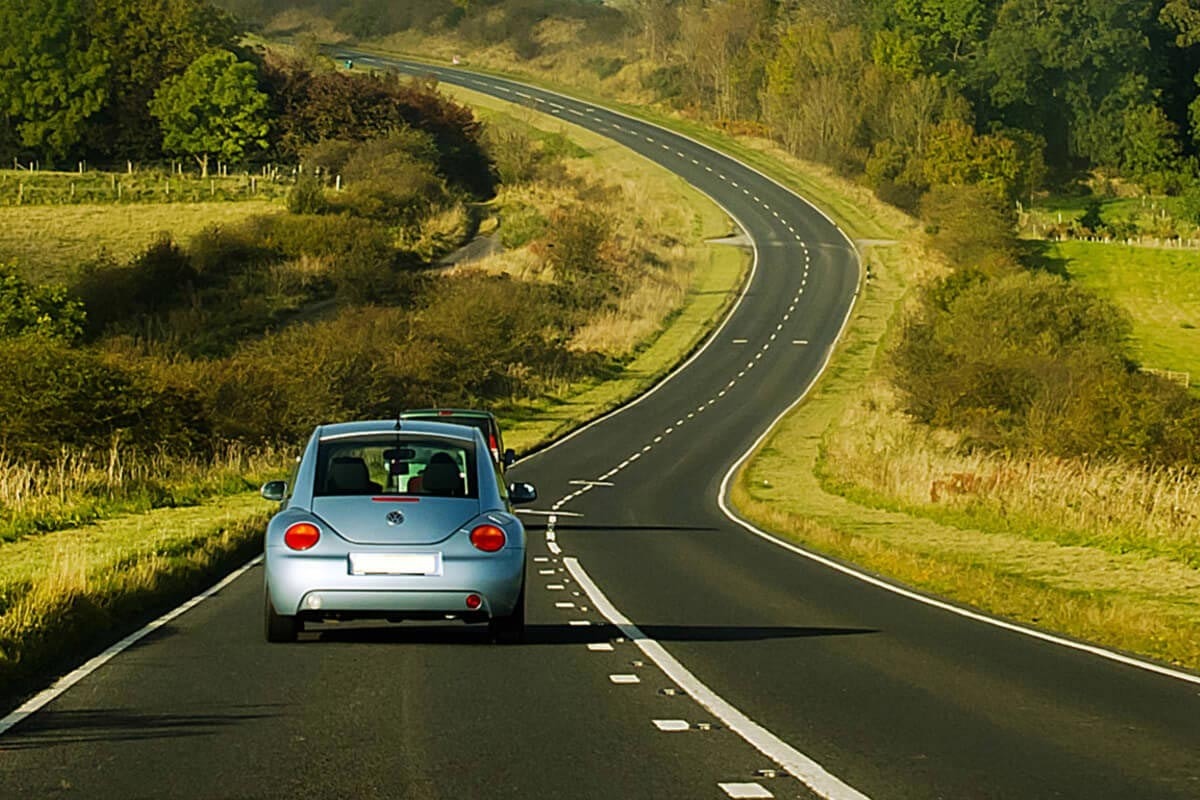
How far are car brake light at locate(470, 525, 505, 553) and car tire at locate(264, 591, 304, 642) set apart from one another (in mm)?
1409

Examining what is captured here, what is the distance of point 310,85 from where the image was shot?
10200 centimetres

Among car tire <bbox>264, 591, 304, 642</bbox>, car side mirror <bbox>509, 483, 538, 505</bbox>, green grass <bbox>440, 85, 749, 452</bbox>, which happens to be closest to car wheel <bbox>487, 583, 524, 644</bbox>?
car tire <bbox>264, 591, 304, 642</bbox>

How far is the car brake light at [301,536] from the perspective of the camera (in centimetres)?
1315

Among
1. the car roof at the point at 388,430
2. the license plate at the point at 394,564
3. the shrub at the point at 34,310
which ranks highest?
the car roof at the point at 388,430

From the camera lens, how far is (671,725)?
10.3 metres

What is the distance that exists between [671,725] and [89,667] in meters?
4.24

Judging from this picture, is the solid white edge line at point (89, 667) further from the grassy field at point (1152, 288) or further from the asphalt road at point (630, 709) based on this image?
the grassy field at point (1152, 288)

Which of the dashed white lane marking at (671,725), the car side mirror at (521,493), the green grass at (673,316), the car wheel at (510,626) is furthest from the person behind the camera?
the green grass at (673,316)

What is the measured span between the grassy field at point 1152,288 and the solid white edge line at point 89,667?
54983mm

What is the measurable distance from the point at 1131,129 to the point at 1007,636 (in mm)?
109870

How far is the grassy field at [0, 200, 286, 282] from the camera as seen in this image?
70.6 meters

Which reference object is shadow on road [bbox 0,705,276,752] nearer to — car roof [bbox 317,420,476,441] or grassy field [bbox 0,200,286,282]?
car roof [bbox 317,420,476,441]

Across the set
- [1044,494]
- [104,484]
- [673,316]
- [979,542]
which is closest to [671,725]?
[979,542]

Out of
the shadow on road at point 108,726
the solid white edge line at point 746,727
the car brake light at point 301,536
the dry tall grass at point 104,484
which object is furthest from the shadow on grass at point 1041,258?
the shadow on road at point 108,726
